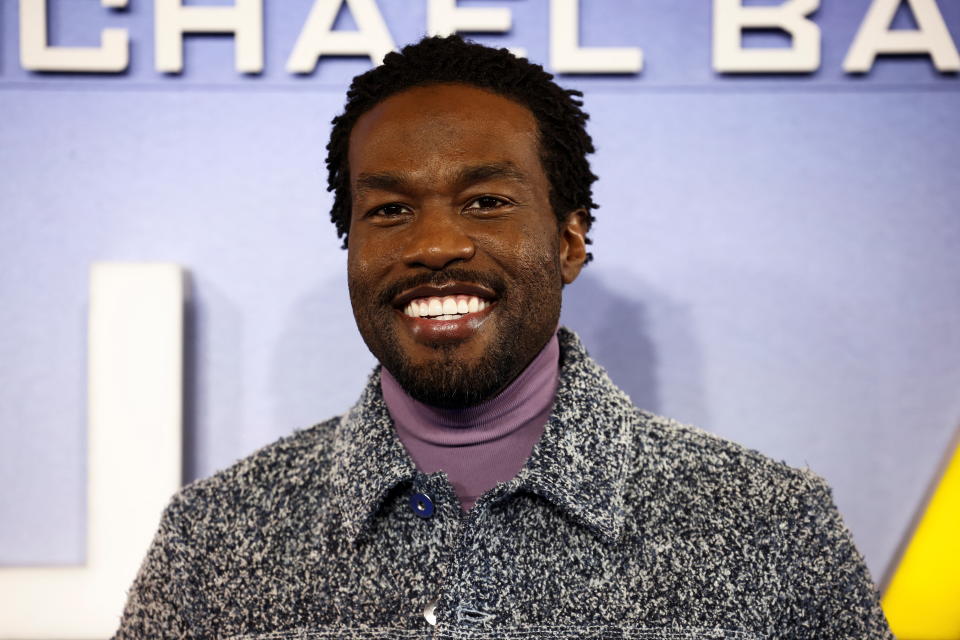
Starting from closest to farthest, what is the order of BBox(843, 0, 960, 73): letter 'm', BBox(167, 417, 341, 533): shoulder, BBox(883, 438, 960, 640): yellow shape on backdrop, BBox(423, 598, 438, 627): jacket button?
1. BBox(423, 598, 438, 627): jacket button
2. BBox(167, 417, 341, 533): shoulder
3. BBox(883, 438, 960, 640): yellow shape on backdrop
4. BBox(843, 0, 960, 73): letter 'm'

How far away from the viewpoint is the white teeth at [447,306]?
96 centimetres

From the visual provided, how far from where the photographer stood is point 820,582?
96 centimetres

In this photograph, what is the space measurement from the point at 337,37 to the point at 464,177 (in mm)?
598

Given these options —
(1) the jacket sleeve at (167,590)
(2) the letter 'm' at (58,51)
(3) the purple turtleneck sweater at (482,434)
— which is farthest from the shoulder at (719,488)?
(2) the letter 'm' at (58,51)

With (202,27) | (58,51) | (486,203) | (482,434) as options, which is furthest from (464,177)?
(58,51)

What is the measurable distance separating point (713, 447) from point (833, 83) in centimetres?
73

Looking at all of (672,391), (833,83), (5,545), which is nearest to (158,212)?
→ (5,545)

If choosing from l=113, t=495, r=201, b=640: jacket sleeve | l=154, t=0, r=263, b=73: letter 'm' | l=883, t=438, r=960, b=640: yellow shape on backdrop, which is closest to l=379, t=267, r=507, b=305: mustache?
l=113, t=495, r=201, b=640: jacket sleeve

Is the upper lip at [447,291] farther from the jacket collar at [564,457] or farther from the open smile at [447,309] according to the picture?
the jacket collar at [564,457]

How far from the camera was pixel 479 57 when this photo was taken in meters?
1.06

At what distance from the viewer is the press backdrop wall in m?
1.46

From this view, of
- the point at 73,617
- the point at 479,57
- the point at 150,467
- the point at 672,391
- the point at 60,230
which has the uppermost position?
the point at 479,57

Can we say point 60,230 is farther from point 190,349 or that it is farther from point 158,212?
point 190,349

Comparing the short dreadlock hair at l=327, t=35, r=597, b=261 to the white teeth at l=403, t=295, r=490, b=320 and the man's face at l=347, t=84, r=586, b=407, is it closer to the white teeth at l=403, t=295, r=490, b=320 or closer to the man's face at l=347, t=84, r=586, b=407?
the man's face at l=347, t=84, r=586, b=407
